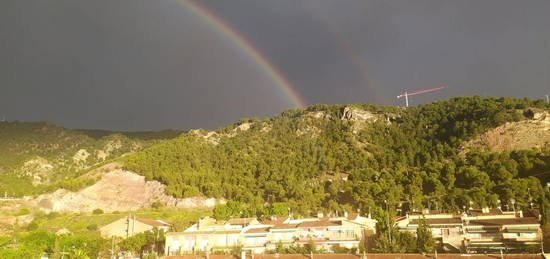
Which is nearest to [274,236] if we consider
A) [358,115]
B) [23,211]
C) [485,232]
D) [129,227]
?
[485,232]

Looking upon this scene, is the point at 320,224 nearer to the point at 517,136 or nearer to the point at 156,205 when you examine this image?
the point at 156,205

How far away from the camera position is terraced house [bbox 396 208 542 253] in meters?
44.9

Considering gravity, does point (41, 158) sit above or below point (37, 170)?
above

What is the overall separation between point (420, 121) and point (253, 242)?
90.4m

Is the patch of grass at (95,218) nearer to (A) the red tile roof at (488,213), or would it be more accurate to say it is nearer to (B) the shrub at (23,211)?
(B) the shrub at (23,211)

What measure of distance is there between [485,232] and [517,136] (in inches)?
2536

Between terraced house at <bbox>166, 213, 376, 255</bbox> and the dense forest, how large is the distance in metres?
10.5

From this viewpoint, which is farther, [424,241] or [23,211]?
[23,211]

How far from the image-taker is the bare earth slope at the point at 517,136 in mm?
98062

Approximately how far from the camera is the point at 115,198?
4437 inches

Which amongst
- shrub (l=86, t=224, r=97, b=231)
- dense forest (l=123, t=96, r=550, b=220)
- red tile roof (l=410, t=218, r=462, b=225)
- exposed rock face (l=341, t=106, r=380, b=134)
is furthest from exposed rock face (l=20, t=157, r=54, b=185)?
red tile roof (l=410, t=218, r=462, b=225)

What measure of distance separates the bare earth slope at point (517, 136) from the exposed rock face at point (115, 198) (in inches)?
2610

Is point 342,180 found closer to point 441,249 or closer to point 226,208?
point 226,208

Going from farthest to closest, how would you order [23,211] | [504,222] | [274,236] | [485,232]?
[23,211], [274,236], [485,232], [504,222]
